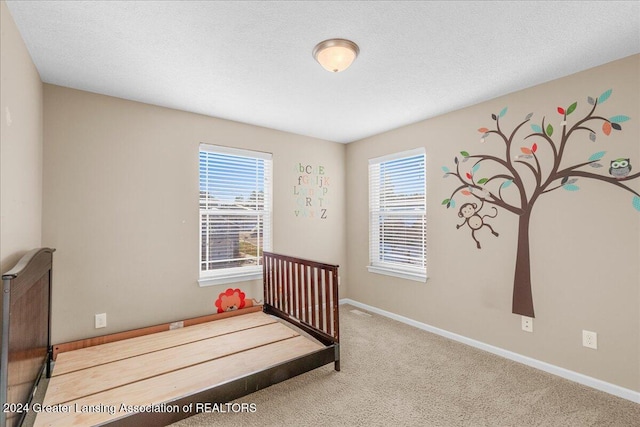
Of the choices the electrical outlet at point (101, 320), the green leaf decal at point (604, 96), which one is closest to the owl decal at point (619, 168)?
the green leaf decal at point (604, 96)

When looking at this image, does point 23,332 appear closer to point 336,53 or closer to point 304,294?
point 304,294

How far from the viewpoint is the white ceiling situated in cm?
158

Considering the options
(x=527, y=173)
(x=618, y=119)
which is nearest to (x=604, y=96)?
(x=618, y=119)

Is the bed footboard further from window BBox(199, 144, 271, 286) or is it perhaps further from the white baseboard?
the white baseboard

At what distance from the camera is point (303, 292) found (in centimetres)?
278

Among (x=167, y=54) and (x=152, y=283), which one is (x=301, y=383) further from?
(x=167, y=54)

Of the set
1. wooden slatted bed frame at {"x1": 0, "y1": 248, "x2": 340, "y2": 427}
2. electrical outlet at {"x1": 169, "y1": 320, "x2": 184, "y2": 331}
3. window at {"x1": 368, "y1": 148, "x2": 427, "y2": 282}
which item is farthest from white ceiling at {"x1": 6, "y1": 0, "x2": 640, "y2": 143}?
electrical outlet at {"x1": 169, "y1": 320, "x2": 184, "y2": 331}

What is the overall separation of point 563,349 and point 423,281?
4.12 feet

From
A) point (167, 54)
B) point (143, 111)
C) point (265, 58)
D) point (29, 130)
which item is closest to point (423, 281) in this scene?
point (265, 58)

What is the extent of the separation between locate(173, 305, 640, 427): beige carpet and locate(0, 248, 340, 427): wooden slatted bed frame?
0.49ft

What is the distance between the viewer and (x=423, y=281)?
3273 millimetres

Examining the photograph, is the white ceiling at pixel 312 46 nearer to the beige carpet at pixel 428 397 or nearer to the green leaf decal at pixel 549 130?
the green leaf decal at pixel 549 130

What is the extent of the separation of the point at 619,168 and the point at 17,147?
3.80 meters

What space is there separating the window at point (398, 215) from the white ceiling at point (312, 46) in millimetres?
889
